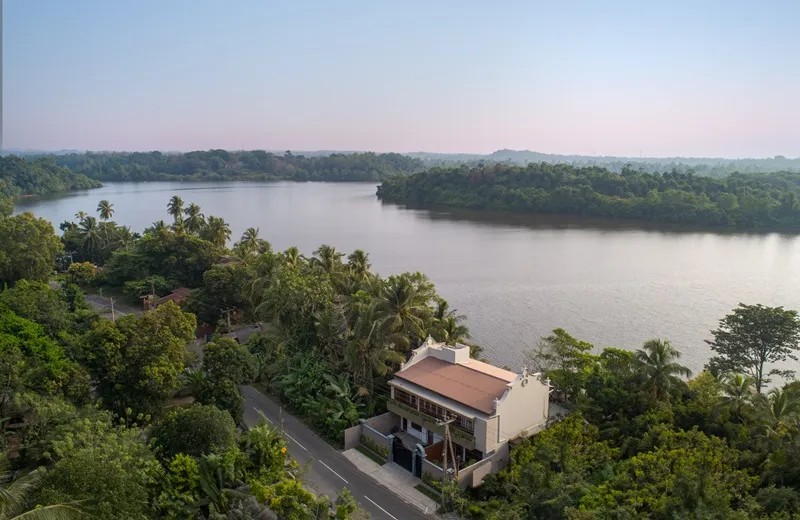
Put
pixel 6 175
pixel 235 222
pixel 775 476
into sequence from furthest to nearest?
pixel 6 175 < pixel 235 222 < pixel 775 476

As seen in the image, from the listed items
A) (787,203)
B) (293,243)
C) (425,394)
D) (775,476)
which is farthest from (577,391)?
(787,203)

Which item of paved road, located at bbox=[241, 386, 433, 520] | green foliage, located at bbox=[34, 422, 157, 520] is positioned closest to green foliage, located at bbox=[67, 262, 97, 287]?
paved road, located at bbox=[241, 386, 433, 520]

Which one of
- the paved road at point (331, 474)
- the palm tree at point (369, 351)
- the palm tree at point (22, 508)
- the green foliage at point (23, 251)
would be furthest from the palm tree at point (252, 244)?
the palm tree at point (22, 508)

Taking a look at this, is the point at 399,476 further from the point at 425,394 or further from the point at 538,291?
the point at 538,291

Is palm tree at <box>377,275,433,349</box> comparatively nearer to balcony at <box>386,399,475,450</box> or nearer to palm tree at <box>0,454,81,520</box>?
balcony at <box>386,399,475,450</box>

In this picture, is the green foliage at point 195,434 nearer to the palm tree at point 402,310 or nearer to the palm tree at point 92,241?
the palm tree at point 402,310

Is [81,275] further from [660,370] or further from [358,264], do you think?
[660,370]
